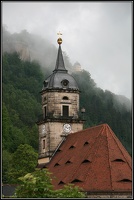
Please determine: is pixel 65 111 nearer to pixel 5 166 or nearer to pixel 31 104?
pixel 5 166

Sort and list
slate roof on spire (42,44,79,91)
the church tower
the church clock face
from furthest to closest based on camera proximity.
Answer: slate roof on spire (42,44,79,91)
the church clock face
the church tower

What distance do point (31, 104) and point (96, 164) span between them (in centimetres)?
9582

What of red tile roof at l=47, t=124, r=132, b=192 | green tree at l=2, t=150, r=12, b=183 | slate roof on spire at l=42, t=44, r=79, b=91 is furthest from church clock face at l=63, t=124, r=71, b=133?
green tree at l=2, t=150, r=12, b=183

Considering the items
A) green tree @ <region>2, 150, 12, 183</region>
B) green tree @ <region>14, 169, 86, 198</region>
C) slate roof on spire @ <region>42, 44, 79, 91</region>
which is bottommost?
green tree @ <region>2, 150, 12, 183</region>

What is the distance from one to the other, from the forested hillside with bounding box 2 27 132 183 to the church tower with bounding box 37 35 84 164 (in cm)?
1581

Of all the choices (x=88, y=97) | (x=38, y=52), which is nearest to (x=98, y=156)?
(x=88, y=97)

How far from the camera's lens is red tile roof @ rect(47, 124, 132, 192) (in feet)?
160

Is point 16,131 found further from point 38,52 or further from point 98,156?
point 98,156

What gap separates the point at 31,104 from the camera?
146000mm

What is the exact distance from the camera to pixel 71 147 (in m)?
60.0

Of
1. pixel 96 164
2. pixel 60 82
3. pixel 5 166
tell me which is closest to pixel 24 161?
pixel 5 166

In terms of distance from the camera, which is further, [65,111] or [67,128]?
[65,111]

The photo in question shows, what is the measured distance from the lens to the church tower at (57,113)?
216 feet

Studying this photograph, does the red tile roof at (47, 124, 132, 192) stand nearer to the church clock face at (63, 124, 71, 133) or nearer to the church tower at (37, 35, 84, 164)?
the church tower at (37, 35, 84, 164)
